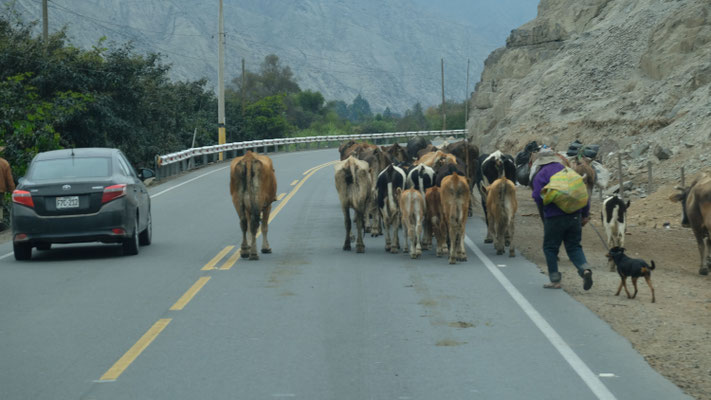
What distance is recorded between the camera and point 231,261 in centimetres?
1526

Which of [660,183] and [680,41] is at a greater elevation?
[680,41]

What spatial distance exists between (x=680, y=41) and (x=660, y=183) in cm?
1210

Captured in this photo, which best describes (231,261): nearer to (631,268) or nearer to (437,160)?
(437,160)

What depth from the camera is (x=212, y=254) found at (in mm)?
16062

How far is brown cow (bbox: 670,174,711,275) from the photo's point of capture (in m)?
14.3

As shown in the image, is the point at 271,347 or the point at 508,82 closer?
the point at 271,347

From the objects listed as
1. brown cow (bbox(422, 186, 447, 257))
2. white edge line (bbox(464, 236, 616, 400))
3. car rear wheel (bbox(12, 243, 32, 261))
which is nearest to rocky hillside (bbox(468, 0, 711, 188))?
brown cow (bbox(422, 186, 447, 257))

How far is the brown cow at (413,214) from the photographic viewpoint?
15359 mm

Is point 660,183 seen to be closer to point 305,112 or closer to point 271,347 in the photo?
A: point 271,347

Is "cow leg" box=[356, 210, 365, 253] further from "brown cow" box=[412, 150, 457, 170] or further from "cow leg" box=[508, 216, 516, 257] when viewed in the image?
"cow leg" box=[508, 216, 516, 257]

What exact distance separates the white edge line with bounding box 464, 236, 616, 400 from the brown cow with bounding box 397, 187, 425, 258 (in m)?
1.59

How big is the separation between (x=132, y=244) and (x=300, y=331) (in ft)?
22.8

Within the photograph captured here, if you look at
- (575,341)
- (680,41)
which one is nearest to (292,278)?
(575,341)

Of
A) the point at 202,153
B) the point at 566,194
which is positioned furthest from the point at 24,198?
the point at 202,153
